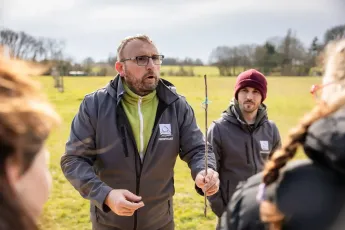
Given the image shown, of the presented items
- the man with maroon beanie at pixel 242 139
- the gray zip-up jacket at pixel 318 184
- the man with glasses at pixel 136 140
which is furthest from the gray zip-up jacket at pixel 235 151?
the gray zip-up jacket at pixel 318 184

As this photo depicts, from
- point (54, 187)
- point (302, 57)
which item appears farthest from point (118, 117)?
point (302, 57)

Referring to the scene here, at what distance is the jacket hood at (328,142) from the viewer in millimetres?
1068

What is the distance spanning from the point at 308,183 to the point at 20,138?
857mm

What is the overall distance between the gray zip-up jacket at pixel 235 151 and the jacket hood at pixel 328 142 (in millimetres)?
2955

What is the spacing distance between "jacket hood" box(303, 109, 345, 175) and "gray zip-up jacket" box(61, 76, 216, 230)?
2116 mm

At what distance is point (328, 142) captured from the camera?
1086mm

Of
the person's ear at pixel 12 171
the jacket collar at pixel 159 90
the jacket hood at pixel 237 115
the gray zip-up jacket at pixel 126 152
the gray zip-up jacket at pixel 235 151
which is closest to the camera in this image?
the person's ear at pixel 12 171

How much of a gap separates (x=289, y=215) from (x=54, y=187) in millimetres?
8186

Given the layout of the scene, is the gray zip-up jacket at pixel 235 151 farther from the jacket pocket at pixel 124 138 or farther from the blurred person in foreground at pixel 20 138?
the blurred person in foreground at pixel 20 138

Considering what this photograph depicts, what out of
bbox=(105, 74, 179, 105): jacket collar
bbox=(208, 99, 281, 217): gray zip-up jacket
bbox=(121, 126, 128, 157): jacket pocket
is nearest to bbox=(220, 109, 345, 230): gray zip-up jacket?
bbox=(121, 126, 128, 157): jacket pocket

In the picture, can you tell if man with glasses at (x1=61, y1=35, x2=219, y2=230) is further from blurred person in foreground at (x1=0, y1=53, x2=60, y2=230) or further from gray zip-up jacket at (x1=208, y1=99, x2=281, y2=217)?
blurred person in foreground at (x1=0, y1=53, x2=60, y2=230)

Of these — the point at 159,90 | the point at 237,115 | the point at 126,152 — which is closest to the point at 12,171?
the point at 126,152

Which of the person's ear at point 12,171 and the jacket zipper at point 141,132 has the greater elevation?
the person's ear at point 12,171

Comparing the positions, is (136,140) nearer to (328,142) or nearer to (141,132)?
(141,132)
